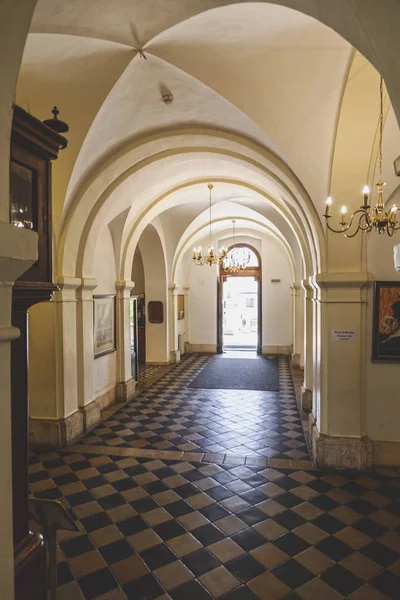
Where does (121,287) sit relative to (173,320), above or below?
above

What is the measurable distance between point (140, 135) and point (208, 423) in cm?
492

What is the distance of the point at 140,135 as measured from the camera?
5.86 meters

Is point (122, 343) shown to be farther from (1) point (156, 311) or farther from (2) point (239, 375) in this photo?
(2) point (239, 375)

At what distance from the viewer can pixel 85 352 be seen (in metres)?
6.65

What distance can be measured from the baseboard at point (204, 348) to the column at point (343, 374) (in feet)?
36.6

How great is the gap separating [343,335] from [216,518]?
2.62 m

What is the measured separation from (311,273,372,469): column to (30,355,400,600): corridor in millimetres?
314

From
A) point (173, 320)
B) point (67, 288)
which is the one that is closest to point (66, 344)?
point (67, 288)

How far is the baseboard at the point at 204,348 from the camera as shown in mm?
16281

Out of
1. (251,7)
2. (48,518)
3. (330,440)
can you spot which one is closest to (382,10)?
(251,7)

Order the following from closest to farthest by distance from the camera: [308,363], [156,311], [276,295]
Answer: [308,363] → [156,311] → [276,295]

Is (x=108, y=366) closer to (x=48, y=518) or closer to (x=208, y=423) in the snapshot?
(x=208, y=423)

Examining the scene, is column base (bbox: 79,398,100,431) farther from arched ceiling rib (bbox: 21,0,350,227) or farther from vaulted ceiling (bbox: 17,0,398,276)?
arched ceiling rib (bbox: 21,0,350,227)

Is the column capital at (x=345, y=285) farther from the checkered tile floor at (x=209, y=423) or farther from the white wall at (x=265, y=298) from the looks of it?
the white wall at (x=265, y=298)
